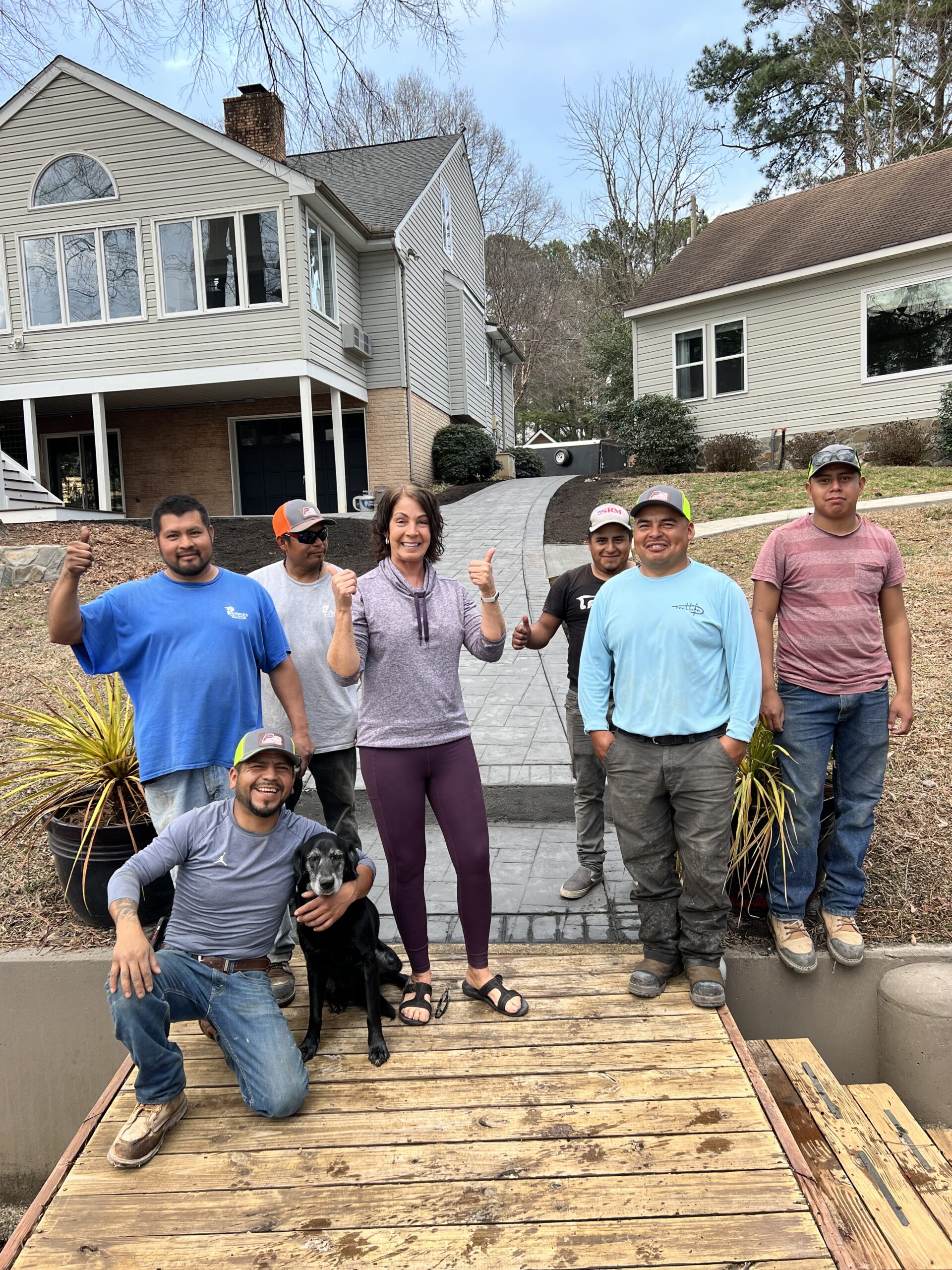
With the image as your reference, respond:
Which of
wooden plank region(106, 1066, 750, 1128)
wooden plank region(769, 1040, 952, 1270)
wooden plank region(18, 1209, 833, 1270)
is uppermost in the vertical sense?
wooden plank region(106, 1066, 750, 1128)

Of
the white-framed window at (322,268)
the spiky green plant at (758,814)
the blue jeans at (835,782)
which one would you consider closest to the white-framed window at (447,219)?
the white-framed window at (322,268)

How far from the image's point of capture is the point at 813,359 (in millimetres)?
16719

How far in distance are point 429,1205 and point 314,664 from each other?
1.99 m

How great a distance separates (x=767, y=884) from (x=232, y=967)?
7.31 feet

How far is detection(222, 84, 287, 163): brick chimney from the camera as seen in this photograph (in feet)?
52.8

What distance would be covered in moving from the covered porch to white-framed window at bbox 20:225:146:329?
1756 mm

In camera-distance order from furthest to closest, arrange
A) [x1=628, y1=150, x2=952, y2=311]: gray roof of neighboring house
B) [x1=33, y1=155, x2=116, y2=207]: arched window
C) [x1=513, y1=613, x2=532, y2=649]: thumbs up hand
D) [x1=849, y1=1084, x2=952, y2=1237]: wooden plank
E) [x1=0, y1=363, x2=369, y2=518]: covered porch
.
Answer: [x1=0, y1=363, x2=369, y2=518]: covered porch, [x1=628, y1=150, x2=952, y2=311]: gray roof of neighboring house, [x1=33, y1=155, x2=116, y2=207]: arched window, [x1=513, y1=613, x2=532, y2=649]: thumbs up hand, [x1=849, y1=1084, x2=952, y2=1237]: wooden plank

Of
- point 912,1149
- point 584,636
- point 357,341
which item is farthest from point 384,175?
point 912,1149

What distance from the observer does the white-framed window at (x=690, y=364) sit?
59.8ft

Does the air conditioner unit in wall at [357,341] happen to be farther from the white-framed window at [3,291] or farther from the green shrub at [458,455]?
the white-framed window at [3,291]

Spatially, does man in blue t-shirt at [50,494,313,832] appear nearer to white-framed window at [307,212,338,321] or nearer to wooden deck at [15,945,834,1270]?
wooden deck at [15,945,834,1270]

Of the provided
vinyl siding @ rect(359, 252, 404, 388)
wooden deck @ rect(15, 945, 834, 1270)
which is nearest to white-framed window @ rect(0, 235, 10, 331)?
vinyl siding @ rect(359, 252, 404, 388)

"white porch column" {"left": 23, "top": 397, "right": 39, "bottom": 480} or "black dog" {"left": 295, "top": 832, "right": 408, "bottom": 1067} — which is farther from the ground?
"white porch column" {"left": 23, "top": 397, "right": 39, "bottom": 480}

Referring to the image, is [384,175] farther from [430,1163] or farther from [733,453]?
[430,1163]
